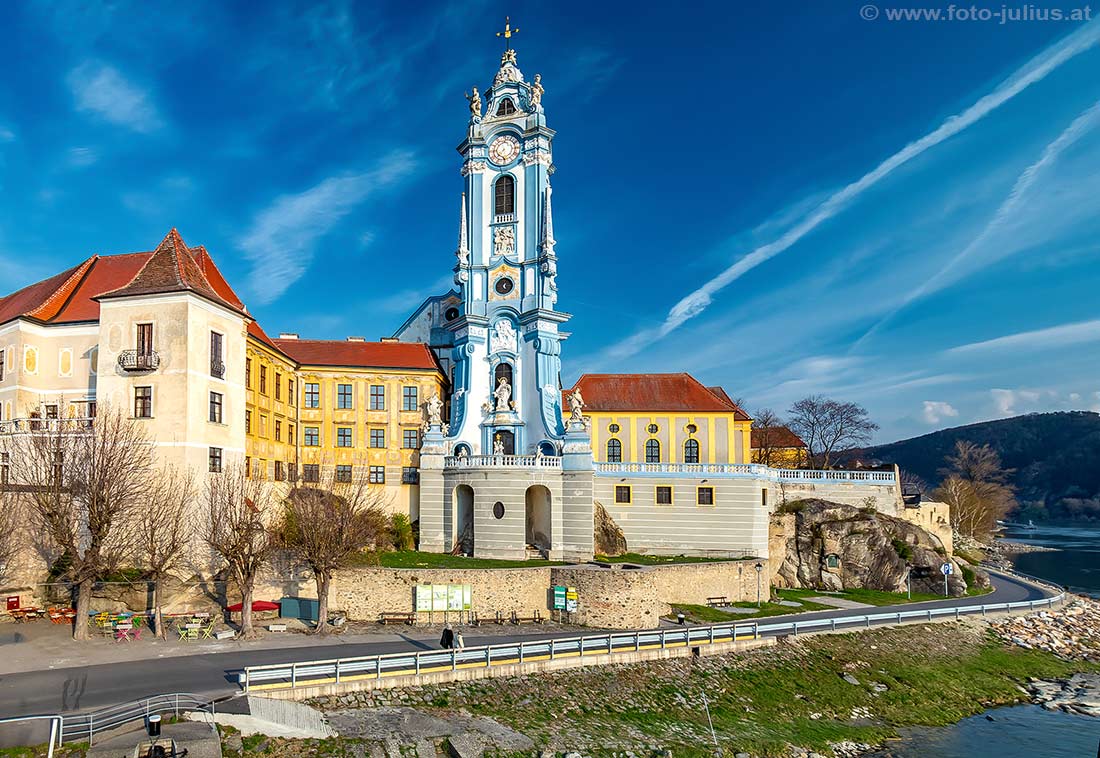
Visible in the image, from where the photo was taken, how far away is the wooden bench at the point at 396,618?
3134 centimetres

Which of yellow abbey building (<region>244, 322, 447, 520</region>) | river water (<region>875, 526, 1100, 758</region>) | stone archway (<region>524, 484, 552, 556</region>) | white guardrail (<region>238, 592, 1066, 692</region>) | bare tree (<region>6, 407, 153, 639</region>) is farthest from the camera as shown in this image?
yellow abbey building (<region>244, 322, 447, 520</region>)

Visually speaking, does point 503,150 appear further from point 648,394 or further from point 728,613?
point 728,613

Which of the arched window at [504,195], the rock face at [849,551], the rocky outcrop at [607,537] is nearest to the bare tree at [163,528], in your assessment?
the rocky outcrop at [607,537]

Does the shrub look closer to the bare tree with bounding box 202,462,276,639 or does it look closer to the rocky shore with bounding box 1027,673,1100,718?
the bare tree with bounding box 202,462,276,639

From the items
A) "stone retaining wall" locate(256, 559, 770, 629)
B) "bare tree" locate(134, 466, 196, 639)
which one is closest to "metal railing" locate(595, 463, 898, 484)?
"stone retaining wall" locate(256, 559, 770, 629)

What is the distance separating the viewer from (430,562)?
36.5 metres

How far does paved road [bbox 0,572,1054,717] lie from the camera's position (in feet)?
63.8

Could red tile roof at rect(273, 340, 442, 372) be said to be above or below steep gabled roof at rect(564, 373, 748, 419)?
above

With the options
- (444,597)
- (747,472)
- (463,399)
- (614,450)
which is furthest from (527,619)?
(614,450)

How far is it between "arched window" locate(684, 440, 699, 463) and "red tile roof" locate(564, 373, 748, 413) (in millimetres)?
2162

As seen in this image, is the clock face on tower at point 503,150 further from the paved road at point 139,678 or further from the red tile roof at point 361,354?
the paved road at point 139,678

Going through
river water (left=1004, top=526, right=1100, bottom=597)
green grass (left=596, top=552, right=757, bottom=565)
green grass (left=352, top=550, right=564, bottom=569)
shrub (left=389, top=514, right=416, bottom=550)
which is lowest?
river water (left=1004, top=526, right=1100, bottom=597)

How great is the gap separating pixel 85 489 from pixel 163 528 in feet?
10.4

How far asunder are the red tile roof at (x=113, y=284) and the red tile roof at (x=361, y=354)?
8358 millimetres
